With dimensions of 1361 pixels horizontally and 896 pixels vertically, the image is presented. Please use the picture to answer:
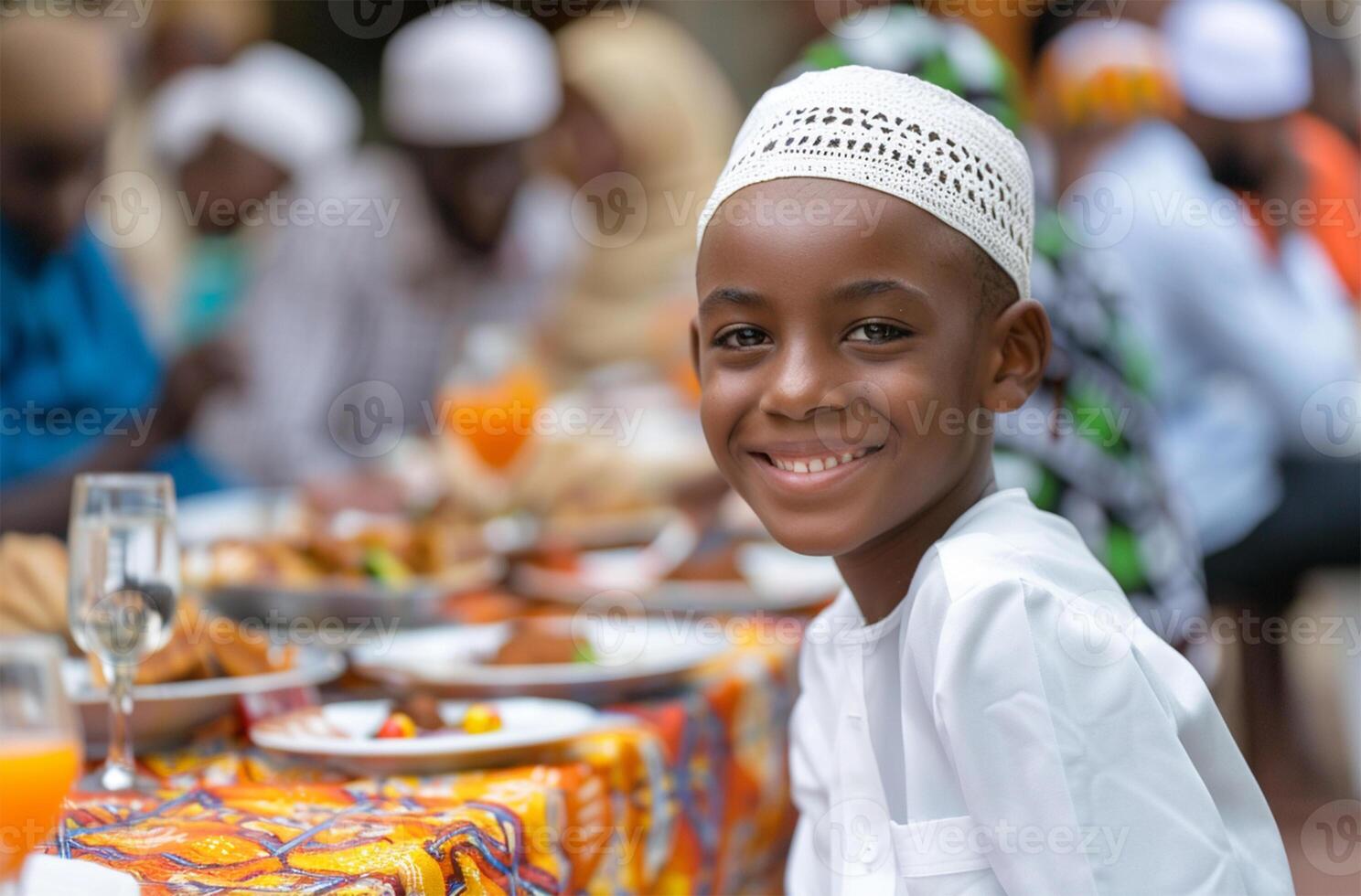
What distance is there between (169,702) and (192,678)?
0.07 meters

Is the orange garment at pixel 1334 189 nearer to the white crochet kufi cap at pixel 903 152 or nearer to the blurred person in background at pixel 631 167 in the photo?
the blurred person in background at pixel 631 167

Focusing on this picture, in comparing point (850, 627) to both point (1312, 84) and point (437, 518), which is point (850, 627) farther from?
point (1312, 84)

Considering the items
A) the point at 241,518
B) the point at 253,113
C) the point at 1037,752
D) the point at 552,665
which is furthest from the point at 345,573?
the point at 253,113

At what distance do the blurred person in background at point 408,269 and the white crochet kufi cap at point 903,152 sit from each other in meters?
3.25

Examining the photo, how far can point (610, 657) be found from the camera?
1.52 m

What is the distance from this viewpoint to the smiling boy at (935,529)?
2.73 feet

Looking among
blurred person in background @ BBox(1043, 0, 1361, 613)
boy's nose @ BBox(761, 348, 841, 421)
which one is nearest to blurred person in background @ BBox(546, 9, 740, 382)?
blurred person in background @ BBox(1043, 0, 1361, 613)

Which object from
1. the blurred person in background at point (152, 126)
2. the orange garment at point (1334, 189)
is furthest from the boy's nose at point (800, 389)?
the blurred person in background at point (152, 126)

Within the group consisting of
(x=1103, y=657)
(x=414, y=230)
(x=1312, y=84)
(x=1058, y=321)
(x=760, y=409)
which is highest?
(x=1312, y=84)

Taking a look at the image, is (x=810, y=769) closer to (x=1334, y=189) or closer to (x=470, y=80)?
(x=470, y=80)

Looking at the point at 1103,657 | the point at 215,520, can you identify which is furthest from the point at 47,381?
the point at 1103,657

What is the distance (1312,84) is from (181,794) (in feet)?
15.0

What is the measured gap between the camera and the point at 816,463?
100 centimetres

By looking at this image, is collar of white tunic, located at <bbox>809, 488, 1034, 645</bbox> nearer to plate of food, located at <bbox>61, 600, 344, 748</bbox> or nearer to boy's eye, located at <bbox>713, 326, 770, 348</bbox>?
boy's eye, located at <bbox>713, 326, 770, 348</bbox>
